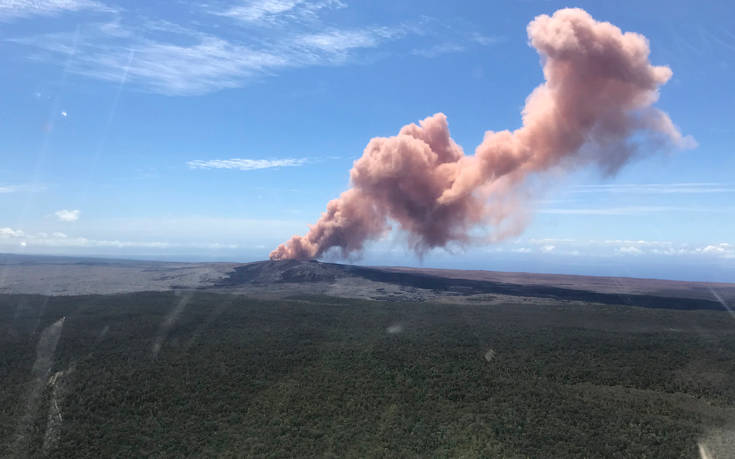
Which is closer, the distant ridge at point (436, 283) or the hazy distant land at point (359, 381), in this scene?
the hazy distant land at point (359, 381)

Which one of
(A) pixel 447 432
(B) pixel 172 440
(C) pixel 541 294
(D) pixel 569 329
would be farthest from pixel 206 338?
(C) pixel 541 294

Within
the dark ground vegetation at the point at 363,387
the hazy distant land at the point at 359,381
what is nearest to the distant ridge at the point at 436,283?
the hazy distant land at the point at 359,381

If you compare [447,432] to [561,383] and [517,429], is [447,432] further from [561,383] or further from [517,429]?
[561,383]

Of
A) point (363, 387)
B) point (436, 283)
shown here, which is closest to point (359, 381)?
point (363, 387)

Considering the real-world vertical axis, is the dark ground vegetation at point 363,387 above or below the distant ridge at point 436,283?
below

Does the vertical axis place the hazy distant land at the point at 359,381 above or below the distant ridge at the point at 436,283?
below

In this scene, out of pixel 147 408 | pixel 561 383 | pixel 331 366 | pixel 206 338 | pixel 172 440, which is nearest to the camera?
pixel 172 440

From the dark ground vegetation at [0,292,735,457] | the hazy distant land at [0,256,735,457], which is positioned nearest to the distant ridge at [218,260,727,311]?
the hazy distant land at [0,256,735,457]

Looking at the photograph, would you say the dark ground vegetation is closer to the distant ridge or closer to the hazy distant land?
the hazy distant land

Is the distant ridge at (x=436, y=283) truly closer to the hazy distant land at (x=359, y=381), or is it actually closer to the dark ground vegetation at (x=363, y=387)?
the hazy distant land at (x=359, y=381)
